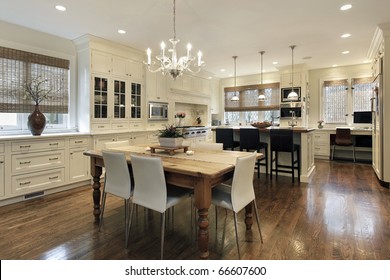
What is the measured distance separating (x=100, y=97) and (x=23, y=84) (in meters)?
1.19

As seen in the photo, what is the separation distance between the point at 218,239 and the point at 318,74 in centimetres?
679

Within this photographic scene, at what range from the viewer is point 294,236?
2.32 m

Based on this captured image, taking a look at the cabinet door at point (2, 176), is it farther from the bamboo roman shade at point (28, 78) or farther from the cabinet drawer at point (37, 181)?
the bamboo roman shade at point (28, 78)

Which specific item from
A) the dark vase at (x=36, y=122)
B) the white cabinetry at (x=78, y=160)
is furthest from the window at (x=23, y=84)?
the white cabinetry at (x=78, y=160)

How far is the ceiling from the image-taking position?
3092 millimetres

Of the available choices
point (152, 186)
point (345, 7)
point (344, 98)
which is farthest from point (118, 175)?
point (344, 98)

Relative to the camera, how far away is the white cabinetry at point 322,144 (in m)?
6.69

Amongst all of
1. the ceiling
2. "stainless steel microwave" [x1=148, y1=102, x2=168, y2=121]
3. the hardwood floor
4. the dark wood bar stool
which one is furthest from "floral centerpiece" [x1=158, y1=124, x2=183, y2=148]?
"stainless steel microwave" [x1=148, y1=102, x2=168, y2=121]

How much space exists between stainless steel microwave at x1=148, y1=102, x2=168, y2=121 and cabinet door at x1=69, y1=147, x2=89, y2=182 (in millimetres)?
1781

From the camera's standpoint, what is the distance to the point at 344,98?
682cm

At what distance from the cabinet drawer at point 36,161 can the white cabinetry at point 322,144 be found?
6586mm

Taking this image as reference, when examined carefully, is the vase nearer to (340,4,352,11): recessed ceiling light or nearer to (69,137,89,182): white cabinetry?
(69,137,89,182): white cabinetry

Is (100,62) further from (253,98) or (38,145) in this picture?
(253,98)
